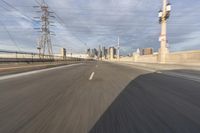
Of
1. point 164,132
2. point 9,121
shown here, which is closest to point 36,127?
point 9,121

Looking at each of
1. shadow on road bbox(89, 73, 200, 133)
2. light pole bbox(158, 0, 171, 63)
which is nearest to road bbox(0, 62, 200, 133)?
shadow on road bbox(89, 73, 200, 133)

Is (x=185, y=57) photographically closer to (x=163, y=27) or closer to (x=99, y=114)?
(x=163, y=27)

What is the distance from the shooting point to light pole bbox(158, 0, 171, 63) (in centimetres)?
3875

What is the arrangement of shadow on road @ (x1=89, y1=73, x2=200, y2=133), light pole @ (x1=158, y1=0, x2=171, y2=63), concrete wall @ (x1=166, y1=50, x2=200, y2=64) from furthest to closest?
light pole @ (x1=158, y1=0, x2=171, y2=63) < concrete wall @ (x1=166, y1=50, x2=200, y2=64) < shadow on road @ (x1=89, y1=73, x2=200, y2=133)

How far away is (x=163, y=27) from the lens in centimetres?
4144

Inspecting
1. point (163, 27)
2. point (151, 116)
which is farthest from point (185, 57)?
point (151, 116)

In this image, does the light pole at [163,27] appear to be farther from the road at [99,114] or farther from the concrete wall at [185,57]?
the road at [99,114]

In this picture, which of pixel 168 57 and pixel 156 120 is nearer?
pixel 156 120

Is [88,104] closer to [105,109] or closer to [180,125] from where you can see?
[105,109]

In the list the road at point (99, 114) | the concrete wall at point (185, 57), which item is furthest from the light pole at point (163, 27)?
the road at point (99, 114)

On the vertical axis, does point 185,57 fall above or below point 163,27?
below

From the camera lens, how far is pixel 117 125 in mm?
4367

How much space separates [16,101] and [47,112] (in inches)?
68.4

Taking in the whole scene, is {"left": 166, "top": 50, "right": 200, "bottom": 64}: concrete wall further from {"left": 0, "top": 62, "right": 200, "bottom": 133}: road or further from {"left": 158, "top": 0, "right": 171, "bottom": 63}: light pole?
{"left": 0, "top": 62, "right": 200, "bottom": 133}: road
